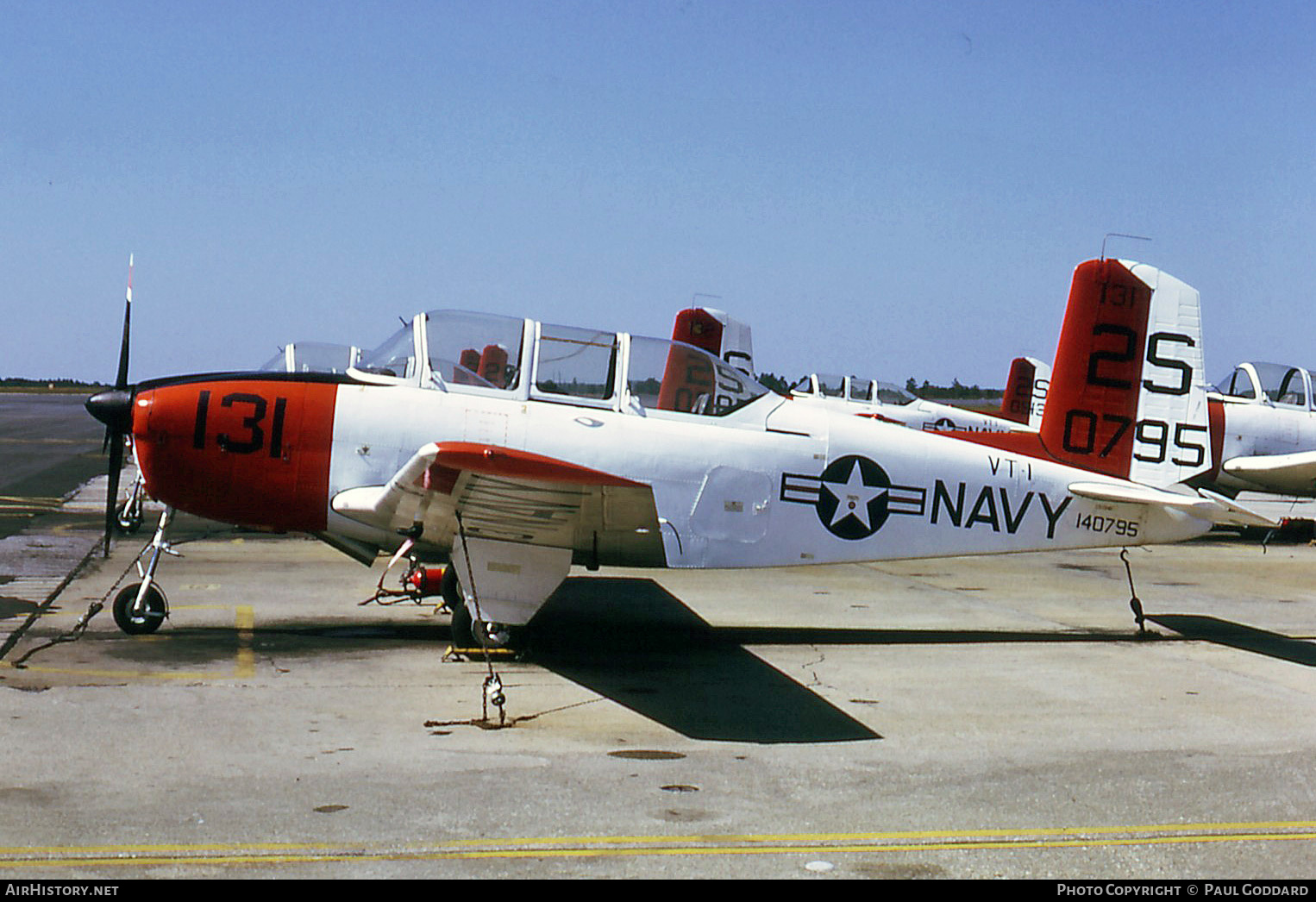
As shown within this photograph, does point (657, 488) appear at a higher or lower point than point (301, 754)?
higher

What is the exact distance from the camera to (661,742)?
6898 mm

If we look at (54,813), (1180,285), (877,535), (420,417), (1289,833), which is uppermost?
(1180,285)

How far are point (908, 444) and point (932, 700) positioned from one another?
2.71 meters

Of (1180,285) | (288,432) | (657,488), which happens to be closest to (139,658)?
(288,432)

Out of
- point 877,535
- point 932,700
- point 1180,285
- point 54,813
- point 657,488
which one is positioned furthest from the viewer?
point 1180,285

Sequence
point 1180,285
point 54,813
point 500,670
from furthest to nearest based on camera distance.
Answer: point 1180,285 → point 500,670 → point 54,813

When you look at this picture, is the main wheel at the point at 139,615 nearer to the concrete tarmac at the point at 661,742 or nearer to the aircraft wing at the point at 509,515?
the concrete tarmac at the point at 661,742

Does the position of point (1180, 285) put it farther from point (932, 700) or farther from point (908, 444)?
point (932, 700)

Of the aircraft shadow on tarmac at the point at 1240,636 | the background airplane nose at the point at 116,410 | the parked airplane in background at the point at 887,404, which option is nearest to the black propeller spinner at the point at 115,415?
the background airplane nose at the point at 116,410

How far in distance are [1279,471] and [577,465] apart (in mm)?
13799

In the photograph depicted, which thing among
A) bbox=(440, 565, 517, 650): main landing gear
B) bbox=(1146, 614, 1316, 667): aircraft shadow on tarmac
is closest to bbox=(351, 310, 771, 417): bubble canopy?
bbox=(440, 565, 517, 650): main landing gear

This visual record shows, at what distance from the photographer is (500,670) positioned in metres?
8.73

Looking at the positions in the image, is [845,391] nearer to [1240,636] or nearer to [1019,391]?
[1019,391]

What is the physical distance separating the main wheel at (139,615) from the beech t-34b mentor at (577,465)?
0.05 feet
